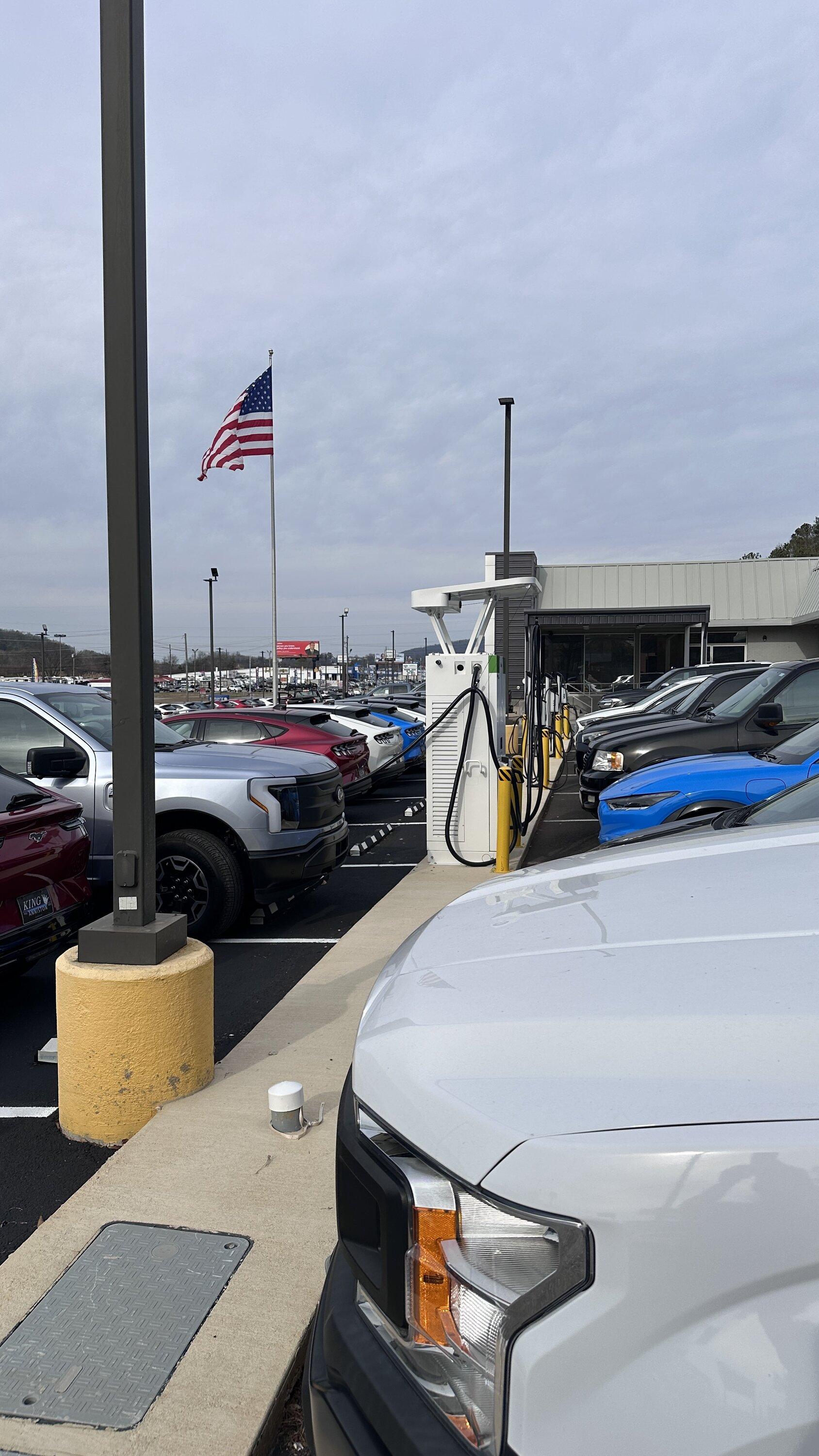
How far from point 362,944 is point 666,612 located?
23.0 m

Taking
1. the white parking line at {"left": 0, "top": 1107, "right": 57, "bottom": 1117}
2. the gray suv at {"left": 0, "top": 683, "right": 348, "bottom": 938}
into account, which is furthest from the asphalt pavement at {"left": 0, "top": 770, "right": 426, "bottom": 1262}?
the gray suv at {"left": 0, "top": 683, "right": 348, "bottom": 938}

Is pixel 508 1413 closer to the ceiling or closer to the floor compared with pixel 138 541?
closer to the floor

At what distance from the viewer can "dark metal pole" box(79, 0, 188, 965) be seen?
3.56 m

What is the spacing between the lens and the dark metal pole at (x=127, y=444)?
11.7 feet

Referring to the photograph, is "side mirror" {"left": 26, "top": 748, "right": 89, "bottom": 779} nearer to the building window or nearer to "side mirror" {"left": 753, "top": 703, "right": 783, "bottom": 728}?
"side mirror" {"left": 753, "top": 703, "right": 783, "bottom": 728}

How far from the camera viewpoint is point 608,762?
9469 mm

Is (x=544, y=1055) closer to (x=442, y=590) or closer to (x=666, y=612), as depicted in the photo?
(x=442, y=590)

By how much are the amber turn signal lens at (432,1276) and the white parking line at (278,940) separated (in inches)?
200

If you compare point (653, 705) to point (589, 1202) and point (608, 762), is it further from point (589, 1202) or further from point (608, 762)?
point (589, 1202)

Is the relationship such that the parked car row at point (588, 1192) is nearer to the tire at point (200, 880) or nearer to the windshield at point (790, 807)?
the windshield at point (790, 807)

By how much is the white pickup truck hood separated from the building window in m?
38.2

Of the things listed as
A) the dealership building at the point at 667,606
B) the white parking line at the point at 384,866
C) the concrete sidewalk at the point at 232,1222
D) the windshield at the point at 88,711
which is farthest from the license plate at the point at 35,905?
the dealership building at the point at 667,606

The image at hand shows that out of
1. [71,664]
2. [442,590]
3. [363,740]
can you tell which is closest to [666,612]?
[363,740]

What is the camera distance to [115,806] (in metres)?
3.68
